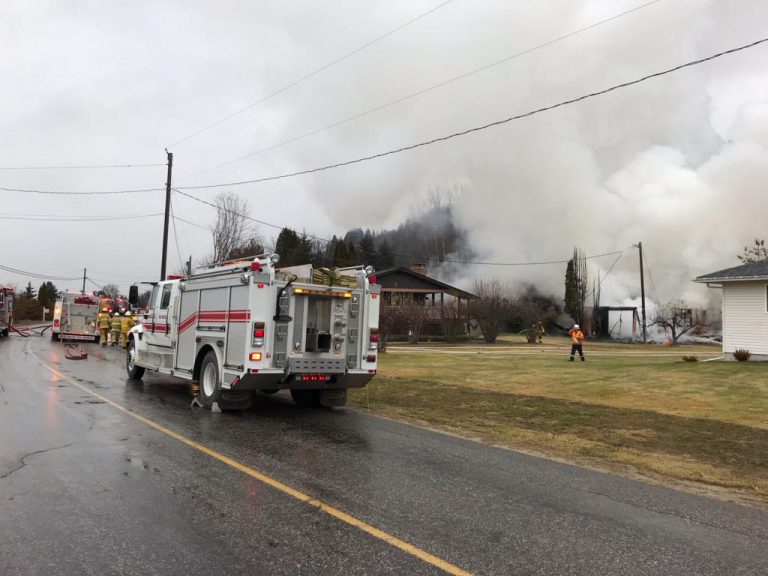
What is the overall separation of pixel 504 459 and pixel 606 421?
3.78 m

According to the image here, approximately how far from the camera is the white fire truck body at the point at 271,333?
8539mm

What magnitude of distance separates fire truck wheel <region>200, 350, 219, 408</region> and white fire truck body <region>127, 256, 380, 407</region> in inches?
0.6

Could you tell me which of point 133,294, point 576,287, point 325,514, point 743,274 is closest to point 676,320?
point 576,287

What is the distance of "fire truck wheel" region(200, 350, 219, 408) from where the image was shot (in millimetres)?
9148

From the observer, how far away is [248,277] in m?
8.53

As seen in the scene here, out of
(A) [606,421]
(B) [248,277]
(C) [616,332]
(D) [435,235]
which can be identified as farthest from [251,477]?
(D) [435,235]

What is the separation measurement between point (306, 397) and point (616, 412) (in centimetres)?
588

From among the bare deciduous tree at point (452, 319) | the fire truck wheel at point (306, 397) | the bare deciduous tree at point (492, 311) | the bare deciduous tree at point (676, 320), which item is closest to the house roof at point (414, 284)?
the bare deciduous tree at point (452, 319)

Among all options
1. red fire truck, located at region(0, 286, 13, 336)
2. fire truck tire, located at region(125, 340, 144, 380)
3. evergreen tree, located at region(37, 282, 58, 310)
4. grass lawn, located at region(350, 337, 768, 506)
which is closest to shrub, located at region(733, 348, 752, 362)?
grass lawn, located at region(350, 337, 768, 506)

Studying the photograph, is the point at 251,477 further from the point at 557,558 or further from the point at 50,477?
the point at 557,558

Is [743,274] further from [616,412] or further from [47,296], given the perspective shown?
[47,296]

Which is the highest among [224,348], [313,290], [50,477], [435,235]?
[435,235]

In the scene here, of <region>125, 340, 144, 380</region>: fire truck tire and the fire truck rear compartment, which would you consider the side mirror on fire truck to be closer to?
<region>125, 340, 144, 380</region>: fire truck tire

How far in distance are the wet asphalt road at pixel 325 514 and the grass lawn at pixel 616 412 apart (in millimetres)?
1081
